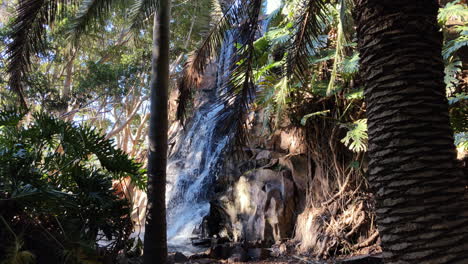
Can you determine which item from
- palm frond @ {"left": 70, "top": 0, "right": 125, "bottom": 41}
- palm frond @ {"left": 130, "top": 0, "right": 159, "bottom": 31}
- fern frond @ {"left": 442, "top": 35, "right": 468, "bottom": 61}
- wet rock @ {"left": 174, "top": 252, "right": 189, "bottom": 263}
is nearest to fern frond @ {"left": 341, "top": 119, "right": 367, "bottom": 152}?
fern frond @ {"left": 442, "top": 35, "right": 468, "bottom": 61}

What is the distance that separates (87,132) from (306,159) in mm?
4357

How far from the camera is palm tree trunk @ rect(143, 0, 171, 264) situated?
5.21 metres

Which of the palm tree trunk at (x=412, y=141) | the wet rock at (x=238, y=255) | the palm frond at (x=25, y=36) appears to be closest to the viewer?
the palm tree trunk at (x=412, y=141)

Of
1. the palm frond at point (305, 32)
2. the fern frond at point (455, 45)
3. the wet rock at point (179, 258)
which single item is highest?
the fern frond at point (455, 45)

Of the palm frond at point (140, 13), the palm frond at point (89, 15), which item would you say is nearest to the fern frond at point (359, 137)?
the palm frond at point (140, 13)

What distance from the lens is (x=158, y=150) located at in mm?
5410

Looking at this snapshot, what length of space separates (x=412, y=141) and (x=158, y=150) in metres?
A: 3.85

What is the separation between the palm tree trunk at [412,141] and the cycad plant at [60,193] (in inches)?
127

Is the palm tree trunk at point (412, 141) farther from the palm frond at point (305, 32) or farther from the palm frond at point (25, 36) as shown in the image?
the palm frond at point (25, 36)

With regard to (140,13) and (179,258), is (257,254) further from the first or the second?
(140,13)

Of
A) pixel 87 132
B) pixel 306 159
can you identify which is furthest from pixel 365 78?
pixel 306 159

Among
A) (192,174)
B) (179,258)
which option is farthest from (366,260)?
(192,174)

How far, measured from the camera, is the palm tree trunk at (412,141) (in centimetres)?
204

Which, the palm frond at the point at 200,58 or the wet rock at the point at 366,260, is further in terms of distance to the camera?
the palm frond at the point at 200,58
